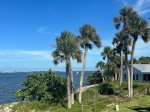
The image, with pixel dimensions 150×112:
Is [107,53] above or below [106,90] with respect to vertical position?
above

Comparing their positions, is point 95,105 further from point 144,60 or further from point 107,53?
point 144,60

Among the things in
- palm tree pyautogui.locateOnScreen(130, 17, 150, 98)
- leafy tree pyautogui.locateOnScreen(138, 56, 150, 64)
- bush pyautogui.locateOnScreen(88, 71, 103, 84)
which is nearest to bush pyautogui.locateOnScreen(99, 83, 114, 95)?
palm tree pyautogui.locateOnScreen(130, 17, 150, 98)

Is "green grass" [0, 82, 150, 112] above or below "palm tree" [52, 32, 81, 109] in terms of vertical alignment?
below

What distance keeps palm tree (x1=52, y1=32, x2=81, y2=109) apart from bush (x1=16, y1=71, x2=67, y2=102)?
17.7 feet

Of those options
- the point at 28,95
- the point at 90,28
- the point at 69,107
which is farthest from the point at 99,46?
the point at 28,95

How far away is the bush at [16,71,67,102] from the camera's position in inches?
1911

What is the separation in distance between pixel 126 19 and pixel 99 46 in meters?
6.83

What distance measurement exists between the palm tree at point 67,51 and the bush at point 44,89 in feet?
17.7

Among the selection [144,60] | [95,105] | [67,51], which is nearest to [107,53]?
[144,60]

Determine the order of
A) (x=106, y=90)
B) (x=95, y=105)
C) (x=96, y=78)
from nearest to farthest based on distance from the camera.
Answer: (x=95, y=105) → (x=106, y=90) → (x=96, y=78)

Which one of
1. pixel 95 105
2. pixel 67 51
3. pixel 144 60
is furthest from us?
pixel 144 60

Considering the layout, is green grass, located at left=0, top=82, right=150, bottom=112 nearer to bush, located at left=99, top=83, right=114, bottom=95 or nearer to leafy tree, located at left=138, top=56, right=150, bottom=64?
bush, located at left=99, top=83, right=114, bottom=95

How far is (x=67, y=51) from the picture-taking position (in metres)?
43.1

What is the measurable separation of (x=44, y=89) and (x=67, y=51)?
329 inches
